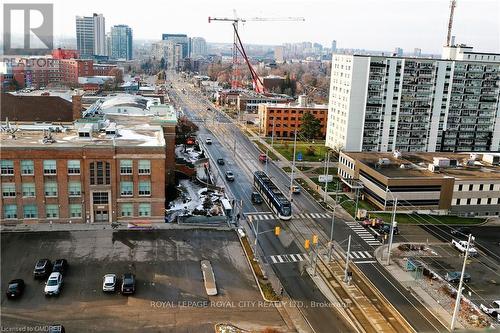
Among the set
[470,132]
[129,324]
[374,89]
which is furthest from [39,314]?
[470,132]

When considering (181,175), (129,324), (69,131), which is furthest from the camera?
(181,175)

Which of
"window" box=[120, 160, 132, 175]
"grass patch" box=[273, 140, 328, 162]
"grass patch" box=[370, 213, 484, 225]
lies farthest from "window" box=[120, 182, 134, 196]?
"grass patch" box=[273, 140, 328, 162]

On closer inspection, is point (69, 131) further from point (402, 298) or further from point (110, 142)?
point (402, 298)

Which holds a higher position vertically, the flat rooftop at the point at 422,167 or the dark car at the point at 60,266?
the flat rooftop at the point at 422,167

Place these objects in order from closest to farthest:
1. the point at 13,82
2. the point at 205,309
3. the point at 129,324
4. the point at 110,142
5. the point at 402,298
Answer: the point at 129,324 → the point at 205,309 → the point at 402,298 → the point at 110,142 → the point at 13,82

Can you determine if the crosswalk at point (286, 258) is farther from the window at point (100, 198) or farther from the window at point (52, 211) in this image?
the window at point (52, 211)

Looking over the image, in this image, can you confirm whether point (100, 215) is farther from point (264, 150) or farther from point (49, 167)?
point (264, 150)

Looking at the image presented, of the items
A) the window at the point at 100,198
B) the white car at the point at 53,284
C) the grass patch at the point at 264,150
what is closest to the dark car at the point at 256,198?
the window at the point at 100,198

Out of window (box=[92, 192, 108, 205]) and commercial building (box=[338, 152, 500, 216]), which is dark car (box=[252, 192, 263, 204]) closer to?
commercial building (box=[338, 152, 500, 216])
